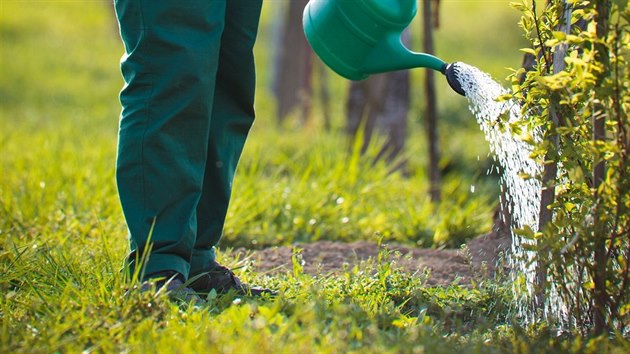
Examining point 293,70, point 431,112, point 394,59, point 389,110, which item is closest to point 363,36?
point 394,59

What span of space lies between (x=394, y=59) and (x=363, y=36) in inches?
4.4

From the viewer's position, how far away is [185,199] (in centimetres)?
271

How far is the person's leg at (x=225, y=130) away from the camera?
2.96 meters

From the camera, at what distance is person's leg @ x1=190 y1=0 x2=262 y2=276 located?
2961 millimetres

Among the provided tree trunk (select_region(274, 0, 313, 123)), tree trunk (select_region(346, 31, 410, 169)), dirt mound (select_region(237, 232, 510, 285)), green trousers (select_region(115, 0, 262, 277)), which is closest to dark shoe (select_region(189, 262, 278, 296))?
green trousers (select_region(115, 0, 262, 277))

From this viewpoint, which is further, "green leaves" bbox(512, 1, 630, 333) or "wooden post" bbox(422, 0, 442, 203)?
"wooden post" bbox(422, 0, 442, 203)

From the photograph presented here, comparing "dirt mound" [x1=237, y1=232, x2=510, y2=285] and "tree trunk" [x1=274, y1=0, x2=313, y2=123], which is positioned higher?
"tree trunk" [x1=274, y1=0, x2=313, y2=123]

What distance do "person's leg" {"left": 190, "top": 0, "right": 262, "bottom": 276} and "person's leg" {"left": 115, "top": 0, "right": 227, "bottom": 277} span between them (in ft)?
0.77

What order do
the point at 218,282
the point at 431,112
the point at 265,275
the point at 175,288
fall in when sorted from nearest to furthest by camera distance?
the point at 175,288 → the point at 218,282 → the point at 265,275 → the point at 431,112

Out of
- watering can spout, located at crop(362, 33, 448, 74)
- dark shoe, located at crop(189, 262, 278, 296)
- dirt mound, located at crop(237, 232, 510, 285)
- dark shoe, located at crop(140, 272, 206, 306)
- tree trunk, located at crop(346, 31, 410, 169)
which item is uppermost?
watering can spout, located at crop(362, 33, 448, 74)

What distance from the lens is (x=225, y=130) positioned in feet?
9.88

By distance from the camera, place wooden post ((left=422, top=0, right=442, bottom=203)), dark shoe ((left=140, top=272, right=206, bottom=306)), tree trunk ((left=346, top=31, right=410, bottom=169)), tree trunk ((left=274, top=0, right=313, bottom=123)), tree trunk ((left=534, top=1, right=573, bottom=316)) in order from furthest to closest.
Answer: tree trunk ((left=274, top=0, right=313, bottom=123)) < tree trunk ((left=346, top=31, right=410, bottom=169)) < wooden post ((left=422, top=0, right=442, bottom=203)) < dark shoe ((left=140, top=272, right=206, bottom=306)) < tree trunk ((left=534, top=1, right=573, bottom=316))

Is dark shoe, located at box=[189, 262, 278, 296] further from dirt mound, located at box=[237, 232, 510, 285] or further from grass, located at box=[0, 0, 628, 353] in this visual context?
dirt mound, located at box=[237, 232, 510, 285]

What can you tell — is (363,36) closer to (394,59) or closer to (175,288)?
(394,59)
